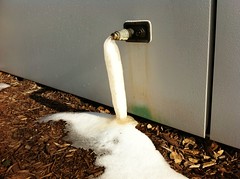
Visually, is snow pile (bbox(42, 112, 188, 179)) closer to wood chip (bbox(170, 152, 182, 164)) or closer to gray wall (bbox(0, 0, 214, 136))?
wood chip (bbox(170, 152, 182, 164))

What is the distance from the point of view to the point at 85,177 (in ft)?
5.10

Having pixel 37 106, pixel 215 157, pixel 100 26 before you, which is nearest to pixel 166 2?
pixel 100 26

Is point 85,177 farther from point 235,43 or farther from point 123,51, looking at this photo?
point 235,43

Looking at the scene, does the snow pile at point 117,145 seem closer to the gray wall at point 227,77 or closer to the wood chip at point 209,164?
the wood chip at point 209,164

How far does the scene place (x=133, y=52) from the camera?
194 cm

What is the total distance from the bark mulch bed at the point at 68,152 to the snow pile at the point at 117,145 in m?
0.06

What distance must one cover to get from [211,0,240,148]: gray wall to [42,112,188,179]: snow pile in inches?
16.1

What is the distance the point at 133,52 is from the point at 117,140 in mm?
636

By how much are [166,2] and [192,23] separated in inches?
8.5

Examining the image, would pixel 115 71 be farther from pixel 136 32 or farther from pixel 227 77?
pixel 227 77

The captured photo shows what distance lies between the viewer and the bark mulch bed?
5.23 feet

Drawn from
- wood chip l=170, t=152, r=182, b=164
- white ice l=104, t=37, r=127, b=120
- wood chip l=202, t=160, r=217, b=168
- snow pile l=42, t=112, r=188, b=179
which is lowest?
wood chip l=202, t=160, r=217, b=168

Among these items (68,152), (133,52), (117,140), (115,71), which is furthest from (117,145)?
(133,52)

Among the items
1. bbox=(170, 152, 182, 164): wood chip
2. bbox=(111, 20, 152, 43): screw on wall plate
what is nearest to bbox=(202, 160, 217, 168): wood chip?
bbox=(170, 152, 182, 164): wood chip
